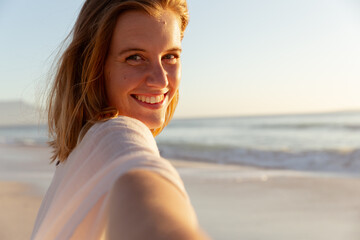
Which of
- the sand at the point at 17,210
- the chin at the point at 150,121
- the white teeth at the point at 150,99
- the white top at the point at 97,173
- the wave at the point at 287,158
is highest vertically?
the wave at the point at 287,158

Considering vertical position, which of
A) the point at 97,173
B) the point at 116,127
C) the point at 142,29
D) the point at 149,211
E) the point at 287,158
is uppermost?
the point at 287,158

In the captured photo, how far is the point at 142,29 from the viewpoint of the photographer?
1.19 metres

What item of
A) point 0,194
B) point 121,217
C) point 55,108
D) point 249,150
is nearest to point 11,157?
point 0,194

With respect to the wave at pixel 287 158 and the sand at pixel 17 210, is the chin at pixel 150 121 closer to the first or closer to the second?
the sand at pixel 17 210

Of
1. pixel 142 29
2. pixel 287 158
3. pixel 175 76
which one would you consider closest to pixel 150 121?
pixel 175 76

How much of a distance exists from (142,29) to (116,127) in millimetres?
498

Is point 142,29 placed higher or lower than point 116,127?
higher

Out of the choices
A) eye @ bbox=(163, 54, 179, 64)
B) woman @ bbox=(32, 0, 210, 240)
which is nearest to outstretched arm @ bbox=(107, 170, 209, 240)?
woman @ bbox=(32, 0, 210, 240)

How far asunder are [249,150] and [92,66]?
13427mm

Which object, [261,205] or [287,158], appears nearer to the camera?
[261,205]

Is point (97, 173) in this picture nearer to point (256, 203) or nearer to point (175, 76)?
point (175, 76)

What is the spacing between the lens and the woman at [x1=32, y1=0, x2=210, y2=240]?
56 cm

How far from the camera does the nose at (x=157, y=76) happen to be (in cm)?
125

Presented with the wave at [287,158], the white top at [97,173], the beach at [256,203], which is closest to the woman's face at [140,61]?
the white top at [97,173]
